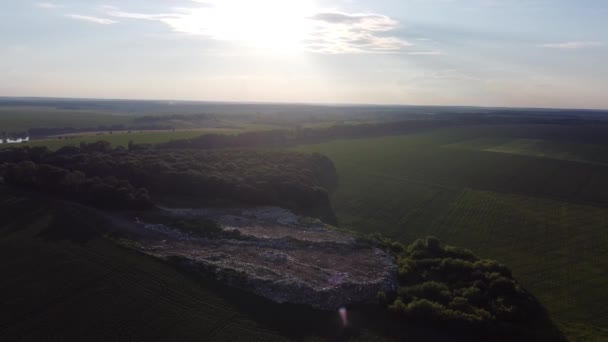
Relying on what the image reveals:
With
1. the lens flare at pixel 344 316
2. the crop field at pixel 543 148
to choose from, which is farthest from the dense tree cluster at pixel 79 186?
the crop field at pixel 543 148

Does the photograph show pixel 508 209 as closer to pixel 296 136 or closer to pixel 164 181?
pixel 164 181

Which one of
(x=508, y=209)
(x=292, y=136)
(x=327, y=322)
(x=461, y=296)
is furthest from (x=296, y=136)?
(x=327, y=322)

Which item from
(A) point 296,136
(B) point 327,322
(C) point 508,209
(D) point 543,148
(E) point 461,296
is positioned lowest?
(B) point 327,322

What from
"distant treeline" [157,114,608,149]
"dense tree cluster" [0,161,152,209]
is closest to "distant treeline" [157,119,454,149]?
"distant treeline" [157,114,608,149]

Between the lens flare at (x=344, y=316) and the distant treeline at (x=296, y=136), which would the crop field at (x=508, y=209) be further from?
the distant treeline at (x=296, y=136)

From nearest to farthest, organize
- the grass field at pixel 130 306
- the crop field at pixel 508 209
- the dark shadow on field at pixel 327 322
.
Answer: the grass field at pixel 130 306, the dark shadow on field at pixel 327 322, the crop field at pixel 508 209

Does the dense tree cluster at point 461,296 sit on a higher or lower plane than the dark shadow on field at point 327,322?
higher
